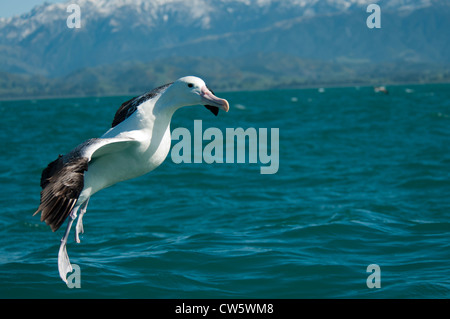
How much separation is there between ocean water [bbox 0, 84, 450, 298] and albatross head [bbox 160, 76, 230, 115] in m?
3.36

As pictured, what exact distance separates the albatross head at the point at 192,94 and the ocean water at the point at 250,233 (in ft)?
11.0

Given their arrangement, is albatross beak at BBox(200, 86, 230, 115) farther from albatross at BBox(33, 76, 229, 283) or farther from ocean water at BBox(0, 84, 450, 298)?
ocean water at BBox(0, 84, 450, 298)

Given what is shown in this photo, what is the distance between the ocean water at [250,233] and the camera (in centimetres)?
980

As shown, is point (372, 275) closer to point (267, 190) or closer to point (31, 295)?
point (31, 295)

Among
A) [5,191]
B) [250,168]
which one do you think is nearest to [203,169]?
[250,168]

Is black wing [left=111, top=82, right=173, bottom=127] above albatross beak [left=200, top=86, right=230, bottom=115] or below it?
above

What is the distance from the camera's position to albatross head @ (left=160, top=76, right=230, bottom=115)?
23.2ft

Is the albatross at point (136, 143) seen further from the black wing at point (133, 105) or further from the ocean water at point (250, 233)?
the ocean water at point (250, 233)

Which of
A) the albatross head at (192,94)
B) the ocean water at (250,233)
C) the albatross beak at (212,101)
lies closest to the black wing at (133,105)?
the albatross head at (192,94)

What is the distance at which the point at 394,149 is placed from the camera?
91.3ft

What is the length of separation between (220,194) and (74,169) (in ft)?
40.4

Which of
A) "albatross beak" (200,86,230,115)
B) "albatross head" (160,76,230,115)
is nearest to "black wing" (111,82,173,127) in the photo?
"albatross head" (160,76,230,115)

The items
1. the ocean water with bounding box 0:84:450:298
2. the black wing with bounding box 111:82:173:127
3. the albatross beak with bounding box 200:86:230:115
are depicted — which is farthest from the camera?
the ocean water with bounding box 0:84:450:298

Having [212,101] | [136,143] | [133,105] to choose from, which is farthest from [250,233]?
[212,101]
